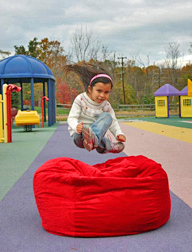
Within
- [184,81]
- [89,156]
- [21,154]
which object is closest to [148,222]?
[89,156]

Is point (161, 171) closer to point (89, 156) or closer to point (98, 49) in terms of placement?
point (89, 156)

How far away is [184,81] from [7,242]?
1870 inches

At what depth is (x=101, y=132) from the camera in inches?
156

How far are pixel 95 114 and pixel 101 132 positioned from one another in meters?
0.31

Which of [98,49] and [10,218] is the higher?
[98,49]

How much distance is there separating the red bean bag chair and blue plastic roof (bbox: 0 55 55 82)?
58.3 feet

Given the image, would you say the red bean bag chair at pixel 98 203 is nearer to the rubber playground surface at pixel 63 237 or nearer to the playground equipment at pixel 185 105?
the rubber playground surface at pixel 63 237

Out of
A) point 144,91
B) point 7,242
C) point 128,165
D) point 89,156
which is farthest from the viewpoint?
point 144,91

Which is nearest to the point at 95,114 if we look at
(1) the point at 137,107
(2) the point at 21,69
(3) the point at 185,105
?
(2) the point at 21,69

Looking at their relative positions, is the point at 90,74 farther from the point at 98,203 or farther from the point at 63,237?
the point at 63,237

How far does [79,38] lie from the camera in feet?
131

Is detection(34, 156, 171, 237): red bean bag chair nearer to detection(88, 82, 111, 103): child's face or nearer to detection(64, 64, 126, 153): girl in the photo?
detection(64, 64, 126, 153): girl

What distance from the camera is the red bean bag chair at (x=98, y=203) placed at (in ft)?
11.7

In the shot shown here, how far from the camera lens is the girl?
3986 millimetres
